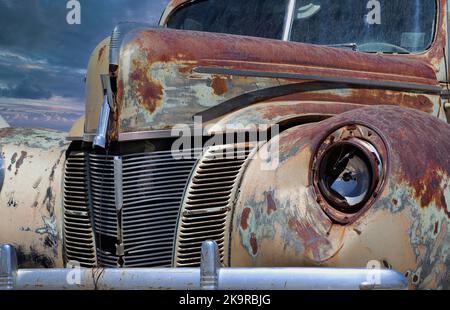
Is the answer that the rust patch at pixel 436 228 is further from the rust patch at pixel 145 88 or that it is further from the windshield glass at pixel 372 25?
the windshield glass at pixel 372 25

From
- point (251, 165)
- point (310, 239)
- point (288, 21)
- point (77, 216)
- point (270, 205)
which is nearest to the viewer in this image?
point (310, 239)

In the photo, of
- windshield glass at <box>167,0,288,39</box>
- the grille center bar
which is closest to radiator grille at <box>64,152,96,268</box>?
the grille center bar

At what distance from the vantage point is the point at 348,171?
3.10 m

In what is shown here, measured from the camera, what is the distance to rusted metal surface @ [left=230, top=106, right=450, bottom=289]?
2930mm

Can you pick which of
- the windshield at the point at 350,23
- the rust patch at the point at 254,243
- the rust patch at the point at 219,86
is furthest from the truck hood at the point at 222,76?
the rust patch at the point at 254,243

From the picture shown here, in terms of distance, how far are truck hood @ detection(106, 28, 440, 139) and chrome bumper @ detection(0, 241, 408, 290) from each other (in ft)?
2.37

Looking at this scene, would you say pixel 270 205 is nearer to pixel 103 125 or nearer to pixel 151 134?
pixel 151 134

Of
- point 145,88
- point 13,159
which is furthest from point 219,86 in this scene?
point 13,159

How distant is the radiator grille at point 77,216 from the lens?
12.6ft

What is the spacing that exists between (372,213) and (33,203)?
6.53 feet

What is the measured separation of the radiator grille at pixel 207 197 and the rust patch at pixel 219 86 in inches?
14.1

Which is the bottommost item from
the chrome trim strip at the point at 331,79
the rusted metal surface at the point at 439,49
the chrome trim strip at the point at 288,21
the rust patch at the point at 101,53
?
the chrome trim strip at the point at 331,79

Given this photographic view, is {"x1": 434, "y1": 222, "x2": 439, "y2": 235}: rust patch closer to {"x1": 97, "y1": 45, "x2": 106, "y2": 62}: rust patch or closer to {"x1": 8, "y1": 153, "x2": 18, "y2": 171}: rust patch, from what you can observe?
{"x1": 97, "y1": 45, "x2": 106, "y2": 62}: rust patch
